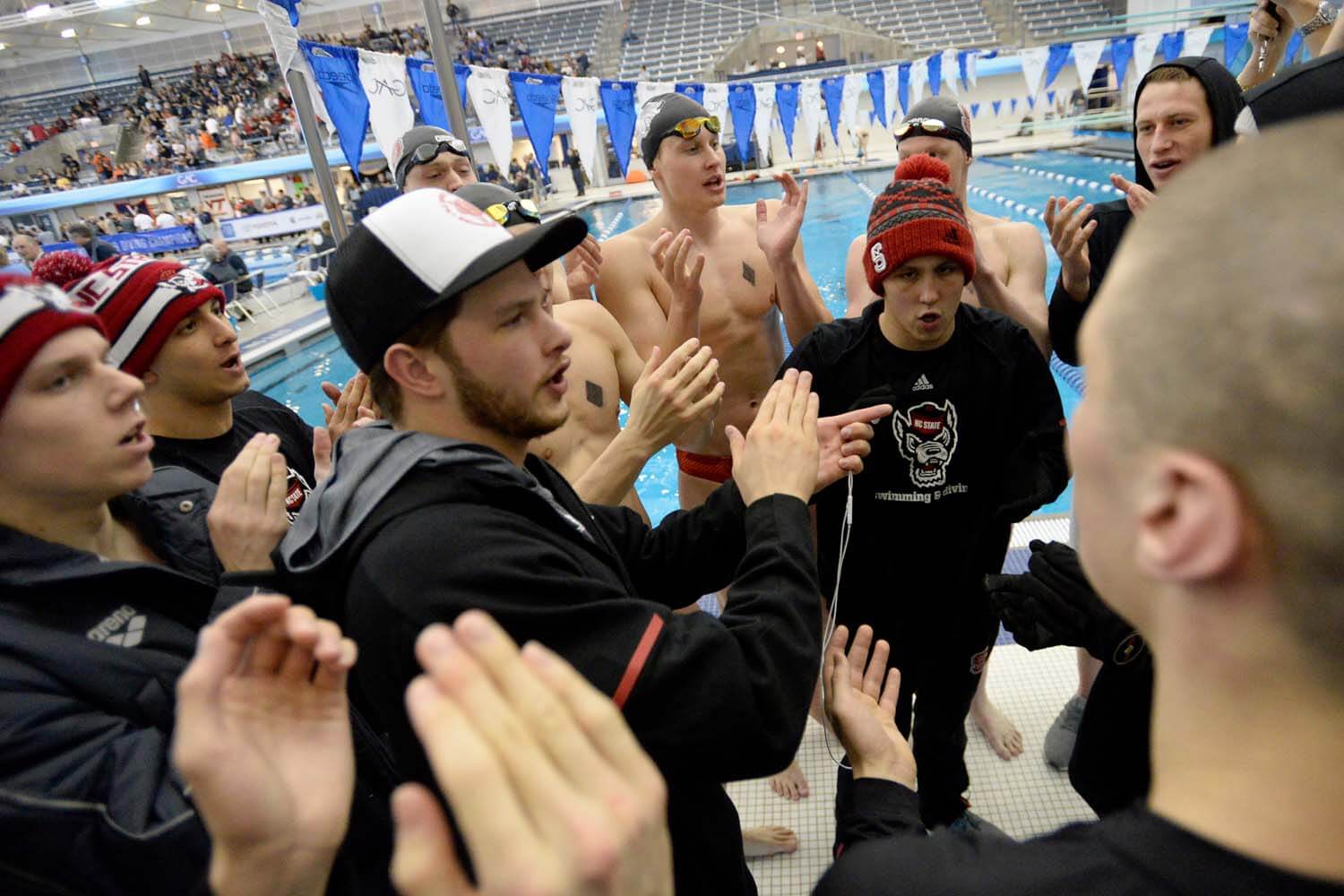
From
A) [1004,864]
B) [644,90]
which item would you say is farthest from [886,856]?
[644,90]

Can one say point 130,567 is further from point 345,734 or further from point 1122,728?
point 1122,728

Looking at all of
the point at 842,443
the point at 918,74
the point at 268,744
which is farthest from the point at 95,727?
the point at 918,74

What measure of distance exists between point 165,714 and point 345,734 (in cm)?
46

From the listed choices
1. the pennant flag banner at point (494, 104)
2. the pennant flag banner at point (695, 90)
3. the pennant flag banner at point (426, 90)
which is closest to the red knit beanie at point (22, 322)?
the pennant flag banner at point (426, 90)

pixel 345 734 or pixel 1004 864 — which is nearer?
pixel 1004 864

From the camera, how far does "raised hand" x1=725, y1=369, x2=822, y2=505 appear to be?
1.36 metres

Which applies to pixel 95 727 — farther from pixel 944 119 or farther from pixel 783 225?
pixel 944 119

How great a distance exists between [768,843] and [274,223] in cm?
2176

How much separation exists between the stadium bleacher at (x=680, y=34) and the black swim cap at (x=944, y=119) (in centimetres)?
2601

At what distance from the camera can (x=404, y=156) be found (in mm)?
3332

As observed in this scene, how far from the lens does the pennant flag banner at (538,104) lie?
6074 millimetres

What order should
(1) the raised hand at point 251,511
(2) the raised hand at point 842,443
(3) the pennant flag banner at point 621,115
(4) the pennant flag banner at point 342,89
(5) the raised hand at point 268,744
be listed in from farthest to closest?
(3) the pennant flag banner at point 621,115 < (4) the pennant flag banner at point 342,89 < (2) the raised hand at point 842,443 < (1) the raised hand at point 251,511 < (5) the raised hand at point 268,744

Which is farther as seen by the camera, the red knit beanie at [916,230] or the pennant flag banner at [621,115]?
the pennant flag banner at [621,115]

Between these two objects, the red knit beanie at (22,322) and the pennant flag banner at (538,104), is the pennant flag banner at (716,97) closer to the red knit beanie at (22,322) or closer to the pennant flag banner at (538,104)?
the pennant flag banner at (538,104)
